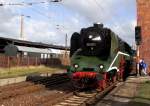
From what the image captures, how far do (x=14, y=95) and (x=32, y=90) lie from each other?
250 centimetres

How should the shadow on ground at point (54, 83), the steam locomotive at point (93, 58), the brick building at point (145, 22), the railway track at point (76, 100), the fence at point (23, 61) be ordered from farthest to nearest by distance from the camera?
the fence at point (23, 61), the brick building at point (145, 22), the shadow on ground at point (54, 83), the steam locomotive at point (93, 58), the railway track at point (76, 100)

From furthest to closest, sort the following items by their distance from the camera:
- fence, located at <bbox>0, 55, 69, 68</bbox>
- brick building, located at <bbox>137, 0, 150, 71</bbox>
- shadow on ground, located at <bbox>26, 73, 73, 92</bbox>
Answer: fence, located at <bbox>0, 55, 69, 68</bbox> < brick building, located at <bbox>137, 0, 150, 71</bbox> < shadow on ground, located at <bbox>26, 73, 73, 92</bbox>

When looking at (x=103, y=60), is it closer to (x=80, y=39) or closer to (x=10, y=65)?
(x=80, y=39)

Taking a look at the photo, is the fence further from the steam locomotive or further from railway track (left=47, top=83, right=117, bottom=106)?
railway track (left=47, top=83, right=117, bottom=106)

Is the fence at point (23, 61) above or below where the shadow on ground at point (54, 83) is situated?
above

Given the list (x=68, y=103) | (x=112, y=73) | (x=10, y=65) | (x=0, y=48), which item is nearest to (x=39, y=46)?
(x=0, y=48)

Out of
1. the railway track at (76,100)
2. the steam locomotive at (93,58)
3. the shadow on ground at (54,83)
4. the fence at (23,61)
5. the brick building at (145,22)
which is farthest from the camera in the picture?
the fence at (23,61)

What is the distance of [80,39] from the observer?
20781 mm

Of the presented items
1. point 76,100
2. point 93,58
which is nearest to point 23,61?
point 93,58

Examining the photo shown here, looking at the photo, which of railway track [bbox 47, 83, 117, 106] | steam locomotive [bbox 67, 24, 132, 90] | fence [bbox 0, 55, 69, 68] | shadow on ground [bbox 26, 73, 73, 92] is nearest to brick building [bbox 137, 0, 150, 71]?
shadow on ground [bbox 26, 73, 73, 92]

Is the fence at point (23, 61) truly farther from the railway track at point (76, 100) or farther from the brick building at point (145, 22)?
the railway track at point (76, 100)

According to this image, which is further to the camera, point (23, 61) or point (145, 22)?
point (23, 61)

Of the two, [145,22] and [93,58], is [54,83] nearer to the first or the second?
[93,58]

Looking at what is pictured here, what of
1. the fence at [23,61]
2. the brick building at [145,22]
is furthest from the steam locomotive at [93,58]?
the fence at [23,61]
